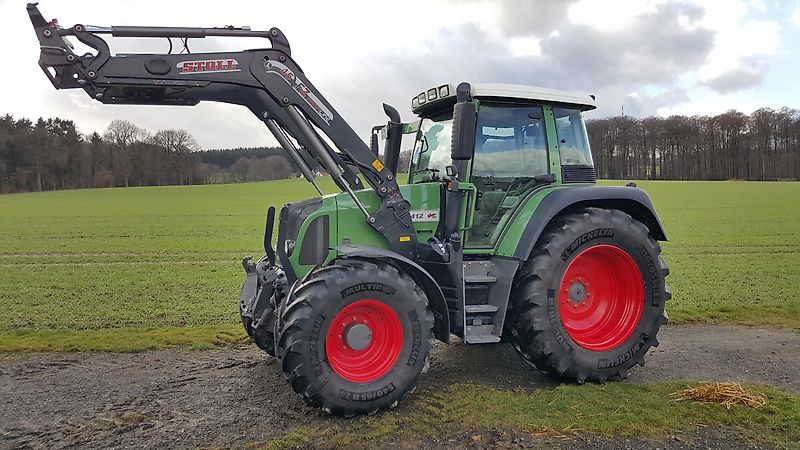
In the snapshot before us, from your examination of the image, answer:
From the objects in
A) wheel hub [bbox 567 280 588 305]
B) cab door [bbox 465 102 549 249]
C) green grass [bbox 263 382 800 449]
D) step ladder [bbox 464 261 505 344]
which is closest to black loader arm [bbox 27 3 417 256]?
step ladder [bbox 464 261 505 344]

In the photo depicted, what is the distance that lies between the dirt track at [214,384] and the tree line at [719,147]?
78621mm

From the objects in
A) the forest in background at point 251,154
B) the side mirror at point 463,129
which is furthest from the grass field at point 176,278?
the forest in background at point 251,154

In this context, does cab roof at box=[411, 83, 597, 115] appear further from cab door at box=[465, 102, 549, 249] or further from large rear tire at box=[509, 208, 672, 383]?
large rear tire at box=[509, 208, 672, 383]

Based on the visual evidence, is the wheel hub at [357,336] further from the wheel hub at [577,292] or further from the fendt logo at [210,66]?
the fendt logo at [210,66]

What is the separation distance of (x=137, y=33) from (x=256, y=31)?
1012 mm

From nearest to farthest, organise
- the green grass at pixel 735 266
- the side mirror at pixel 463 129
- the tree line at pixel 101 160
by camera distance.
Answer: the side mirror at pixel 463 129 < the green grass at pixel 735 266 < the tree line at pixel 101 160

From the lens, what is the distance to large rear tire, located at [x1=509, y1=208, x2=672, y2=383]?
5688 millimetres

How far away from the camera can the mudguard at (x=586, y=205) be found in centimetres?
576

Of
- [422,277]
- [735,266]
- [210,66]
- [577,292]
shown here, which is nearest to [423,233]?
[422,277]

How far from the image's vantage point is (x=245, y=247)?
2055 centimetres

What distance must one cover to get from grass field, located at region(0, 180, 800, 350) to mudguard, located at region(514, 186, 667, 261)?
284cm

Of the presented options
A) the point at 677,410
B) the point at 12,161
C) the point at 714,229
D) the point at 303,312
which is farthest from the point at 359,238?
the point at 12,161

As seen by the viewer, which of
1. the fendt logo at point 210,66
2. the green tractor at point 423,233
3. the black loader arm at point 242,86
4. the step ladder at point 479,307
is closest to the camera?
the black loader arm at point 242,86

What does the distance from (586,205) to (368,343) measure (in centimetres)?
Result: 281
